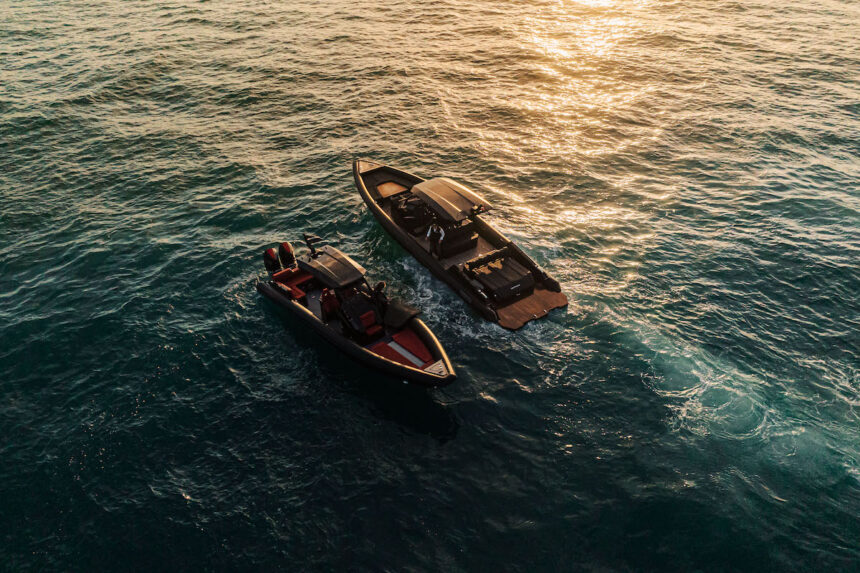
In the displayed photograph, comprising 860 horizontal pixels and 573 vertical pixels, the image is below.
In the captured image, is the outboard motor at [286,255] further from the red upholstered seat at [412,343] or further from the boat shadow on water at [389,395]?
the red upholstered seat at [412,343]

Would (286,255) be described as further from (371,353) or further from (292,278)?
(371,353)

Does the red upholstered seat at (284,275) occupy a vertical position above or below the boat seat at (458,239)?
below

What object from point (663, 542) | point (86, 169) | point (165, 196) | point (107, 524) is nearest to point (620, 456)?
point (663, 542)

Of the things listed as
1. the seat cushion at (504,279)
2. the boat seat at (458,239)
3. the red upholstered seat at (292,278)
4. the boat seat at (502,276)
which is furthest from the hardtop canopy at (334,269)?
the seat cushion at (504,279)

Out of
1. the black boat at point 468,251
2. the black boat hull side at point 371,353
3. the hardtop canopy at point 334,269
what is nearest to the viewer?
the black boat hull side at point 371,353

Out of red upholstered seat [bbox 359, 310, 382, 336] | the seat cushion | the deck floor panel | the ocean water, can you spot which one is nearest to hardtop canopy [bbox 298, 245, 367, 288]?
red upholstered seat [bbox 359, 310, 382, 336]

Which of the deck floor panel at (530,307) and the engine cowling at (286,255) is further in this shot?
the engine cowling at (286,255)

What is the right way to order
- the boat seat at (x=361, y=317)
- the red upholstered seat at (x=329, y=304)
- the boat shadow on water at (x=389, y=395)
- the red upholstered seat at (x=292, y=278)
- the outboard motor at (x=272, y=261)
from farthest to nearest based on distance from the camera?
the outboard motor at (x=272, y=261) → the red upholstered seat at (x=292, y=278) → the red upholstered seat at (x=329, y=304) → the boat seat at (x=361, y=317) → the boat shadow on water at (x=389, y=395)

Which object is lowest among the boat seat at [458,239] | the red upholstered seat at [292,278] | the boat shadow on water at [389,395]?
the boat shadow on water at [389,395]

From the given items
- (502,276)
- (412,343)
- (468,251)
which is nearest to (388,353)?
(412,343)

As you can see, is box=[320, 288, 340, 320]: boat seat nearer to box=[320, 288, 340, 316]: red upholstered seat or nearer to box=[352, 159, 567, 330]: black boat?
box=[320, 288, 340, 316]: red upholstered seat
